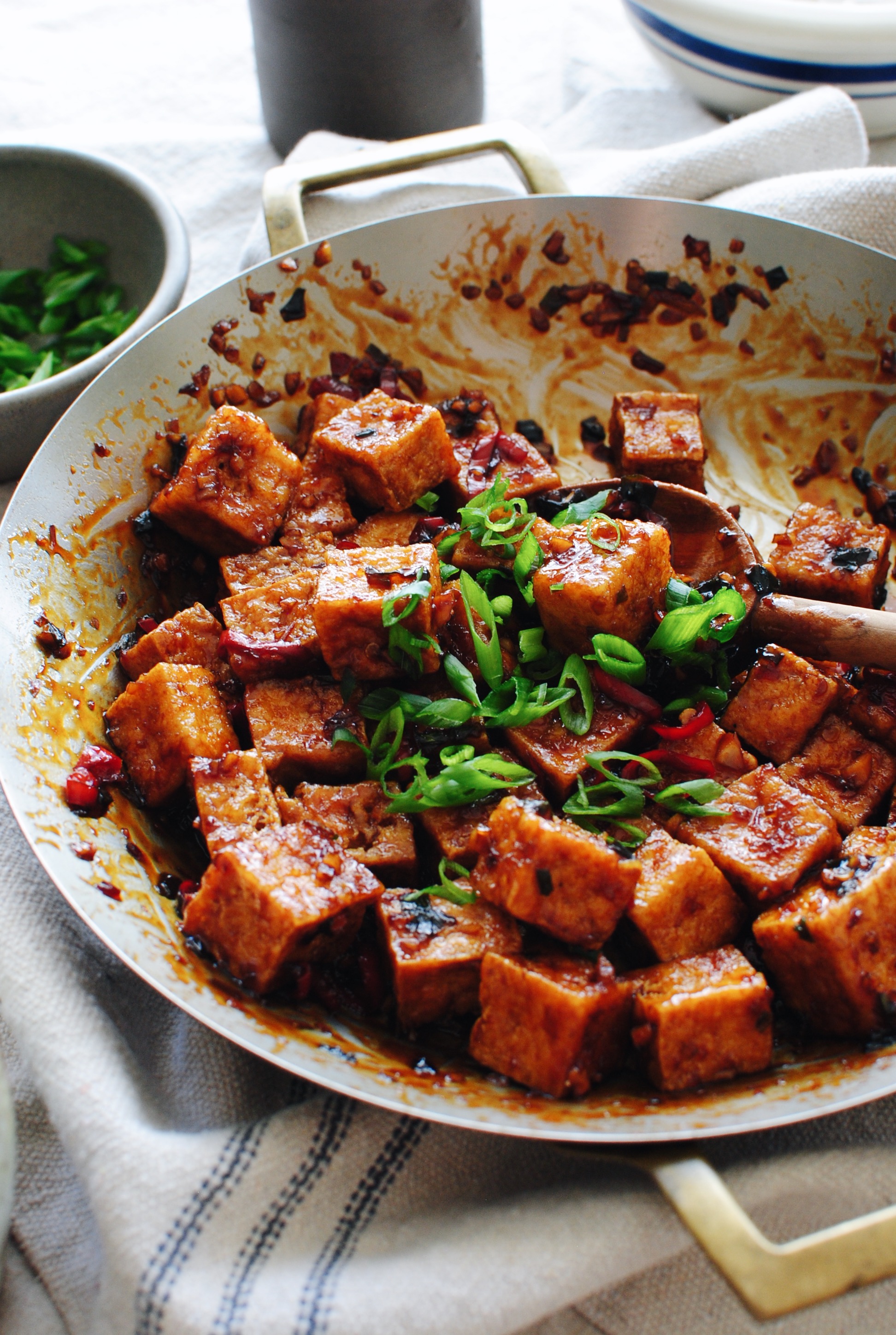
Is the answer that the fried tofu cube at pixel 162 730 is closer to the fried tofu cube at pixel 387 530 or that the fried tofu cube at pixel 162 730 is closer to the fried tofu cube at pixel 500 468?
the fried tofu cube at pixel 387 530

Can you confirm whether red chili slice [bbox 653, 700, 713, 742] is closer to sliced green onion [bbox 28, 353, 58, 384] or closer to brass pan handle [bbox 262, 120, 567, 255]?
brass pan handle [bbox 262, 120, 567, 255]

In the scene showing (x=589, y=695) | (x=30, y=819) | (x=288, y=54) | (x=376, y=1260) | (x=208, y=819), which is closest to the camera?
(x=376, y=1260)

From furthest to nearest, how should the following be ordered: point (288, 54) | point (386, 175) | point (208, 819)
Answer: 1. point (288, 54)
2. point (386, 175)
3. point (208, 819)

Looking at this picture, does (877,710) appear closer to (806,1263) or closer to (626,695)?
(626,695)

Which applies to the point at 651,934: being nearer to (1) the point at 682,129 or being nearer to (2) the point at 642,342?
(2) the point at 642,342

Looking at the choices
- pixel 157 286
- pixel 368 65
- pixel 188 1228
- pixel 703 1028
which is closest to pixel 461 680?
pixel 703 1028

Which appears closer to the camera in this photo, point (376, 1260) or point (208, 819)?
point (376, 1260)

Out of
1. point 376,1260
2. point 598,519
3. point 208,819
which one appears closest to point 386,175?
point 598,519
